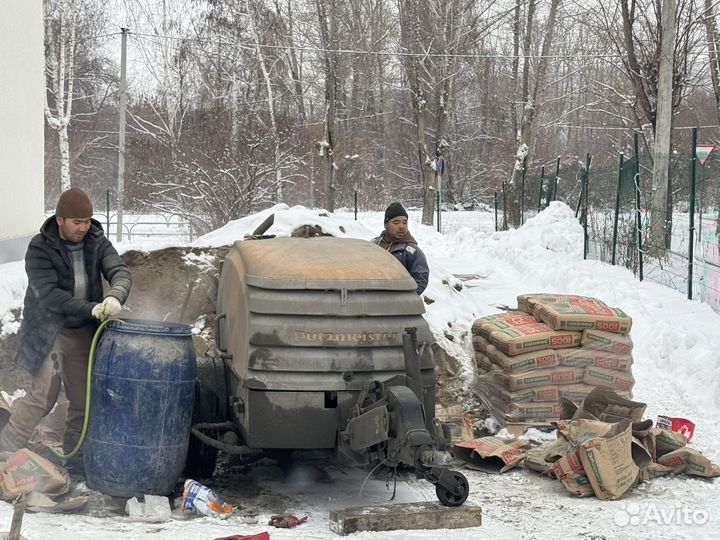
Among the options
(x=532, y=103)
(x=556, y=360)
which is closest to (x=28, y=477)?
(x=556, y=360)

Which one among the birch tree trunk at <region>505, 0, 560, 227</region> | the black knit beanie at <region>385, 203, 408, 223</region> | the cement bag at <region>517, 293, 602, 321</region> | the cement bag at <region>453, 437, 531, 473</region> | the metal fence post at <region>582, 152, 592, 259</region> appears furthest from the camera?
the birch tree trunk at <region>505, 0, 560, 227</region>

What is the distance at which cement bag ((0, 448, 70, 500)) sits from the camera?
5.06m

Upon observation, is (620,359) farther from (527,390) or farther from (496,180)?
(496,180)

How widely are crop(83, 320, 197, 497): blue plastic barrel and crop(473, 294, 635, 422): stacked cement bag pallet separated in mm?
3031

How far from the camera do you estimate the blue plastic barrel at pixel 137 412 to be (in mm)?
5293

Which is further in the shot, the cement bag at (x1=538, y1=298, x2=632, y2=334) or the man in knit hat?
the cement bag at (x1=538, y1=298, x2=632, y2=334)

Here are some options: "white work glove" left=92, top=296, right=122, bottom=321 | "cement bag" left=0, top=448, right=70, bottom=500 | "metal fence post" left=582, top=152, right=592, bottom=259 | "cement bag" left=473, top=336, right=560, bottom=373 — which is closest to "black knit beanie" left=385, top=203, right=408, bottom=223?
"cement bag" left=473, top=336, right=560, bottom=373

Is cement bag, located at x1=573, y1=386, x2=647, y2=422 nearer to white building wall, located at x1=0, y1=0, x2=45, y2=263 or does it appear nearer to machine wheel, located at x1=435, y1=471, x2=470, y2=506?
machine wheel, located at x1=435, y1=471, x2=470, y2=506

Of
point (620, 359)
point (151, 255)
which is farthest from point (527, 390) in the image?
point (151, 255)

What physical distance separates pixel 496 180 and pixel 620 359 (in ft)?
124

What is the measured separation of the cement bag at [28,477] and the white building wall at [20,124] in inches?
250

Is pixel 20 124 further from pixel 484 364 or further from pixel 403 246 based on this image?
pixel 484 364

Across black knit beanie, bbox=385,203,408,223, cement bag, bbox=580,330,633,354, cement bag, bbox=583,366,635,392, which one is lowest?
cement bag, bbox=583,366,635,392

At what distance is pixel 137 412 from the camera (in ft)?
17.4
